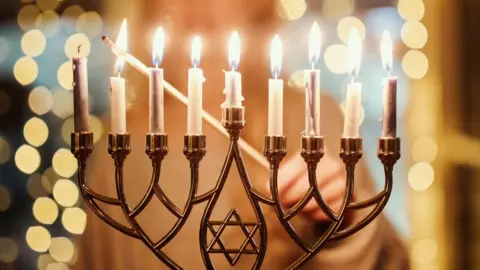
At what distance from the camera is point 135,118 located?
1025mm

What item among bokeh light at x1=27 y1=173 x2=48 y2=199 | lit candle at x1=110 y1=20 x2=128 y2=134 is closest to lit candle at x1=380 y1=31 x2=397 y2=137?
lit candle at x1=110 y1=20 x2=128 y2=134

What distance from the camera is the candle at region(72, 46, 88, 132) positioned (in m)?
0.79

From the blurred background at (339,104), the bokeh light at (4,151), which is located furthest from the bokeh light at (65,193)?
the bokeh light at (4,151)

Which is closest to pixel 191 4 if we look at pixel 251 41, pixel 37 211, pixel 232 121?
pixel 251 41

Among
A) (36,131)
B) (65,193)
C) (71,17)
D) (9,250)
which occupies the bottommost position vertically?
(9,250)

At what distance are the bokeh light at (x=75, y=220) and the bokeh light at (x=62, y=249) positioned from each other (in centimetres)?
2

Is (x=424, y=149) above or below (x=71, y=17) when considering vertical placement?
below

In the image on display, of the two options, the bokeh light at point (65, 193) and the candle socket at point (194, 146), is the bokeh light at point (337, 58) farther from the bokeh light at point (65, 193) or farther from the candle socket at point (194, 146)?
the bokeh light at point (65, 193)

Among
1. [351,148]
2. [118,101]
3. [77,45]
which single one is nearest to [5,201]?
[77,45]

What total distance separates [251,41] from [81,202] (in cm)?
41

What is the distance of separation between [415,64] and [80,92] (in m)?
0.53

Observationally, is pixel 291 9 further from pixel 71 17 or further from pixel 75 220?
pixel 75 220

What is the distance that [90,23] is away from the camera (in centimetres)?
104

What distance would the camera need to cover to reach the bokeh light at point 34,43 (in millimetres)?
1064
